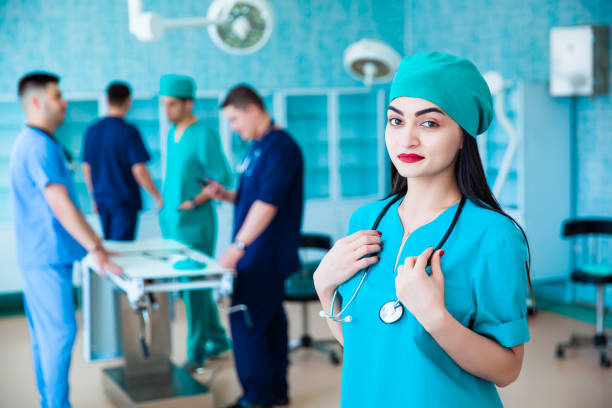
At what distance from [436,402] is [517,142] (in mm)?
4354

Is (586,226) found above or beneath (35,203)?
beneath

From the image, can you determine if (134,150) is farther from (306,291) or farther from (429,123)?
(429,123)

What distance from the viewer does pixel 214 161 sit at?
376cm

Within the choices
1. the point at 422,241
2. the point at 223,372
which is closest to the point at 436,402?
the point at 422,241

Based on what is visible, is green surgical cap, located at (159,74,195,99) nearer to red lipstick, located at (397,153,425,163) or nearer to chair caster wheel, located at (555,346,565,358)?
chair caster wheel, located at (555,346,565,358)

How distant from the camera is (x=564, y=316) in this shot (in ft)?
16.4

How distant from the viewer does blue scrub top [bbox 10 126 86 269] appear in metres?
2.82

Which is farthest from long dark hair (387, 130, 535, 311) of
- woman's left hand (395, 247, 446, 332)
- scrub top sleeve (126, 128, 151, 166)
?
scrub top sleeve (126, 128, 151, 166)

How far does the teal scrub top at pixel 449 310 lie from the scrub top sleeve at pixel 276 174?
6.02ft

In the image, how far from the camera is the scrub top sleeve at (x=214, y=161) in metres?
3.73

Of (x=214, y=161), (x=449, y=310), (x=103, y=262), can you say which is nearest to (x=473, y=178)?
(x=449, y=310)

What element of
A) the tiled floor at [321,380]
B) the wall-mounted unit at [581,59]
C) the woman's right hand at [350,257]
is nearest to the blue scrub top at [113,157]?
the tiled floor at [321,380]

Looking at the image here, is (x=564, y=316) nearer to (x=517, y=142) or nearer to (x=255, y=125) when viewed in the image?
(x=517, y=142)

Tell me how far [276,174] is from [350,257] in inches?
74.0
